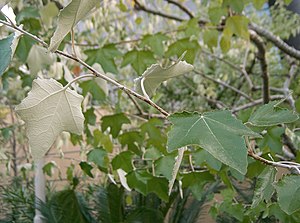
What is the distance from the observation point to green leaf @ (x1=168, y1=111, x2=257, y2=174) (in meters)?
0.60

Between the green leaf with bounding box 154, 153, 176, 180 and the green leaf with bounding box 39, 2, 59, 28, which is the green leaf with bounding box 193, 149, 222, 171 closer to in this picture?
the green leaf with bounding box 154, 153, 176, 180

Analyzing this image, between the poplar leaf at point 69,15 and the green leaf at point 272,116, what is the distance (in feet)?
1.02

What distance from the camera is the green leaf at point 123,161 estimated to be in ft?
5.23

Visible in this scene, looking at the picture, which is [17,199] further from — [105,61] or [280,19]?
[280,19]

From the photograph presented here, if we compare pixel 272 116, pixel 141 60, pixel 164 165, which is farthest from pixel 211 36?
pixel 272 116

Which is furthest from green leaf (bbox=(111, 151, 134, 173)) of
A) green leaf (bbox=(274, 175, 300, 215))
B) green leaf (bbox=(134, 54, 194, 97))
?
green leaf (bbox=(274, 175, 300, 215))

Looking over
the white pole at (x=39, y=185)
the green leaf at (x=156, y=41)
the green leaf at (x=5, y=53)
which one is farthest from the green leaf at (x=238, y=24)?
A: the green leaf at (x=5, y=53)

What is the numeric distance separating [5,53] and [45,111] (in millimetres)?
99

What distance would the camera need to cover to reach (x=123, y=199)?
7.20 ft

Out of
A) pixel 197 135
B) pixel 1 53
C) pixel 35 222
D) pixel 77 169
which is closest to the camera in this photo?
pixel 197 135

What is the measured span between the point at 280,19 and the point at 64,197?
6.44 feet

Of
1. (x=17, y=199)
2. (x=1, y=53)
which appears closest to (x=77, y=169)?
(x=17, y=199)

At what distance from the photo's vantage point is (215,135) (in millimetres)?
614

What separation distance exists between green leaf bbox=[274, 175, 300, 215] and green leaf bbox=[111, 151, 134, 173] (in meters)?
0.94
